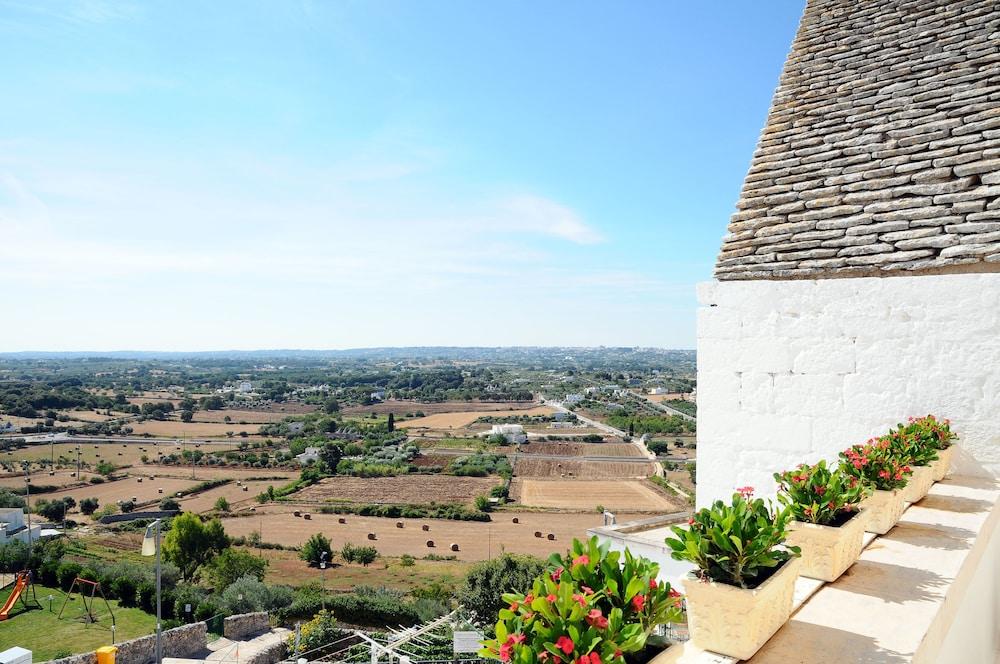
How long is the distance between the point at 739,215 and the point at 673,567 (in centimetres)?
477

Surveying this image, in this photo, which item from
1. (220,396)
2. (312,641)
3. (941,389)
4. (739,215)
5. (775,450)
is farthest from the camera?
(220,396)

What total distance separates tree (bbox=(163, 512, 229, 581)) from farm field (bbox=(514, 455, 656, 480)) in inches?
1127

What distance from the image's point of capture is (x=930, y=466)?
3691 millimetres

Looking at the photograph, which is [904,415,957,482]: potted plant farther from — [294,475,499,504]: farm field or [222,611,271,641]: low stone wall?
[294,475,499,504]: farm field

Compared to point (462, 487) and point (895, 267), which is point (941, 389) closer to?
point (895, 267)

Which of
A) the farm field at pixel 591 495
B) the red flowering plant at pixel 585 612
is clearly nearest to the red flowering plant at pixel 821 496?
the red flowering plant at pixel 585 612

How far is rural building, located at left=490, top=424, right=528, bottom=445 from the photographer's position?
73.5 meters

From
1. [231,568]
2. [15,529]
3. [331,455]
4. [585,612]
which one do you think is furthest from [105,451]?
[585,612]

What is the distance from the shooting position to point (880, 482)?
10.3 ft

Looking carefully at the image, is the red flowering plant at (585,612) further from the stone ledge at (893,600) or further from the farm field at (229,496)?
the farm field at (229,496)

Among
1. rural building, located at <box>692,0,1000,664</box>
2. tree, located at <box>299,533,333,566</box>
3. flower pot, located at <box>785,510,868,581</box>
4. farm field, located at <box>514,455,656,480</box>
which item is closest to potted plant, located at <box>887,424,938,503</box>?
rural building, located at <box>692,0,1000,664</box>

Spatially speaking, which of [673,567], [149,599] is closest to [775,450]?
[673,567]

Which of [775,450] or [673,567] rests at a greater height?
[775,450]

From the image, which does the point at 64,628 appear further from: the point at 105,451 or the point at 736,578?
the point at 105,451
